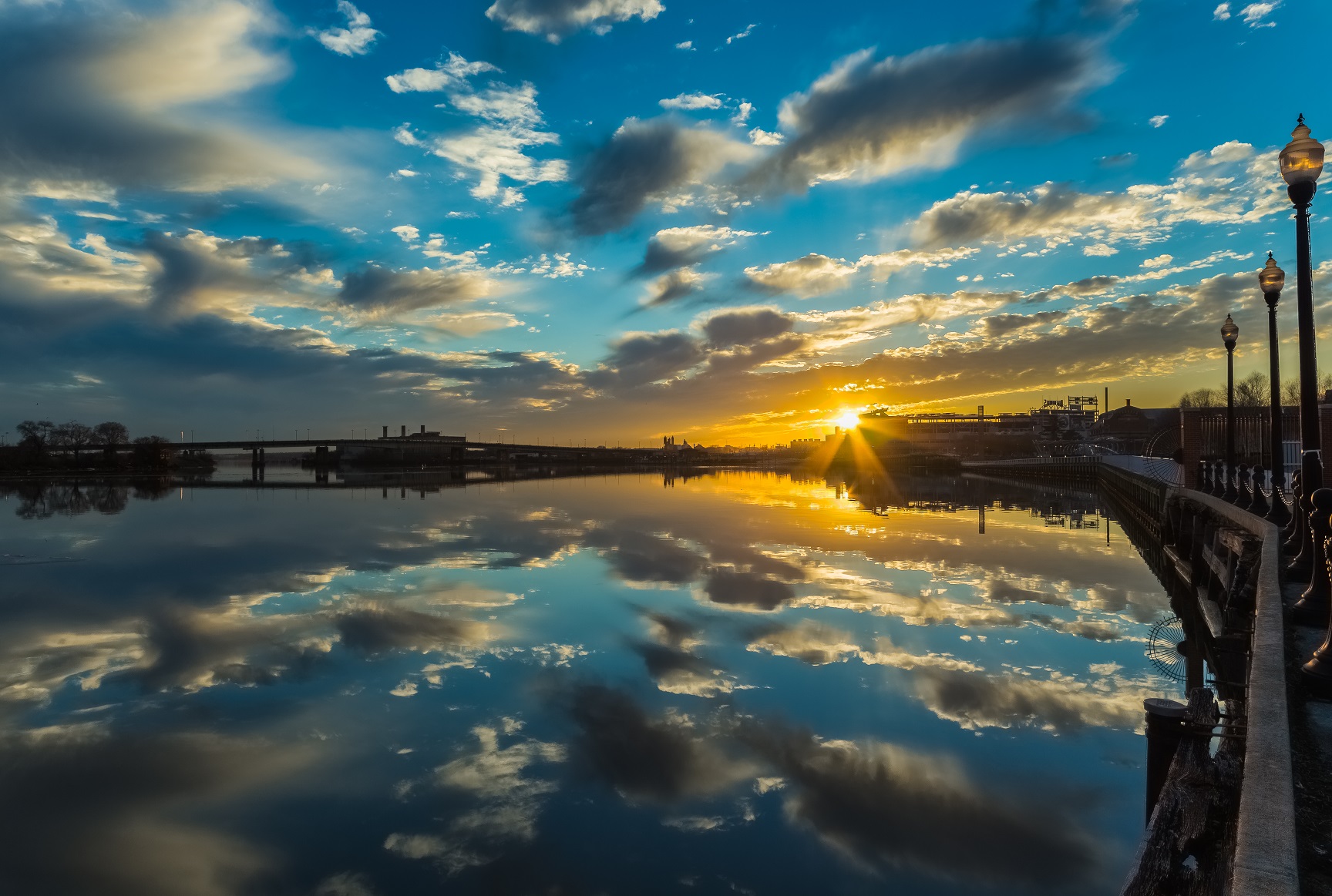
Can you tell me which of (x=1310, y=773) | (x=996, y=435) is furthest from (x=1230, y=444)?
(x=996, y=435)

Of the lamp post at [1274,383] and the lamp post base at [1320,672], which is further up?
the lamp post at [1274,383]

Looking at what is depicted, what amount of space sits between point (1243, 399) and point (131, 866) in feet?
464

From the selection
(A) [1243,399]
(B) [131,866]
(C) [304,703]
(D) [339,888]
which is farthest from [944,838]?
(A) [1243,399]

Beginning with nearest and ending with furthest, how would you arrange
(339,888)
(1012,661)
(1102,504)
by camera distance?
(339,888), (1012,661), (1102,504)

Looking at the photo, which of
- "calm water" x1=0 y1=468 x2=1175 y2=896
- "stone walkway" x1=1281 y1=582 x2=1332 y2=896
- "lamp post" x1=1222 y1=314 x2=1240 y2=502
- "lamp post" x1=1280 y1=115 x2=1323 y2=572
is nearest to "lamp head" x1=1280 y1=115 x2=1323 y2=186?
"lamp post" x1=1280 y1=115 x2=1323 y2=572

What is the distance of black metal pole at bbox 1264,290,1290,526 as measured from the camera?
16.2 meters

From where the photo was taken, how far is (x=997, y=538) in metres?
31.4

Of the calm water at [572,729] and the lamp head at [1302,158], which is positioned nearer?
the calm water at [572,729]

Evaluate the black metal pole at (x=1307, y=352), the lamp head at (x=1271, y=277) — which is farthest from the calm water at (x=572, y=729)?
the lamp head at (x=1271, y=277)

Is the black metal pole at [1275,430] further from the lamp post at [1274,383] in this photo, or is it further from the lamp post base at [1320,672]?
the lamp post base at [1320,672]

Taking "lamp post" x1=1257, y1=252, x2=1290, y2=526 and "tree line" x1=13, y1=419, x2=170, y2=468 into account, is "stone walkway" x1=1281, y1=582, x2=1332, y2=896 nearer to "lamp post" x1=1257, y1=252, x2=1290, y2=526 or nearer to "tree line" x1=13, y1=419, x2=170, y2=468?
"lamp post" x1=1257, y1=252, x2=1290, y2=526

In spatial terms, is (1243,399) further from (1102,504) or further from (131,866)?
(131,866)

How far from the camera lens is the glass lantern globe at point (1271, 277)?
1571 centimetres

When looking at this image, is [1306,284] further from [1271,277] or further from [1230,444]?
[1230,444]
